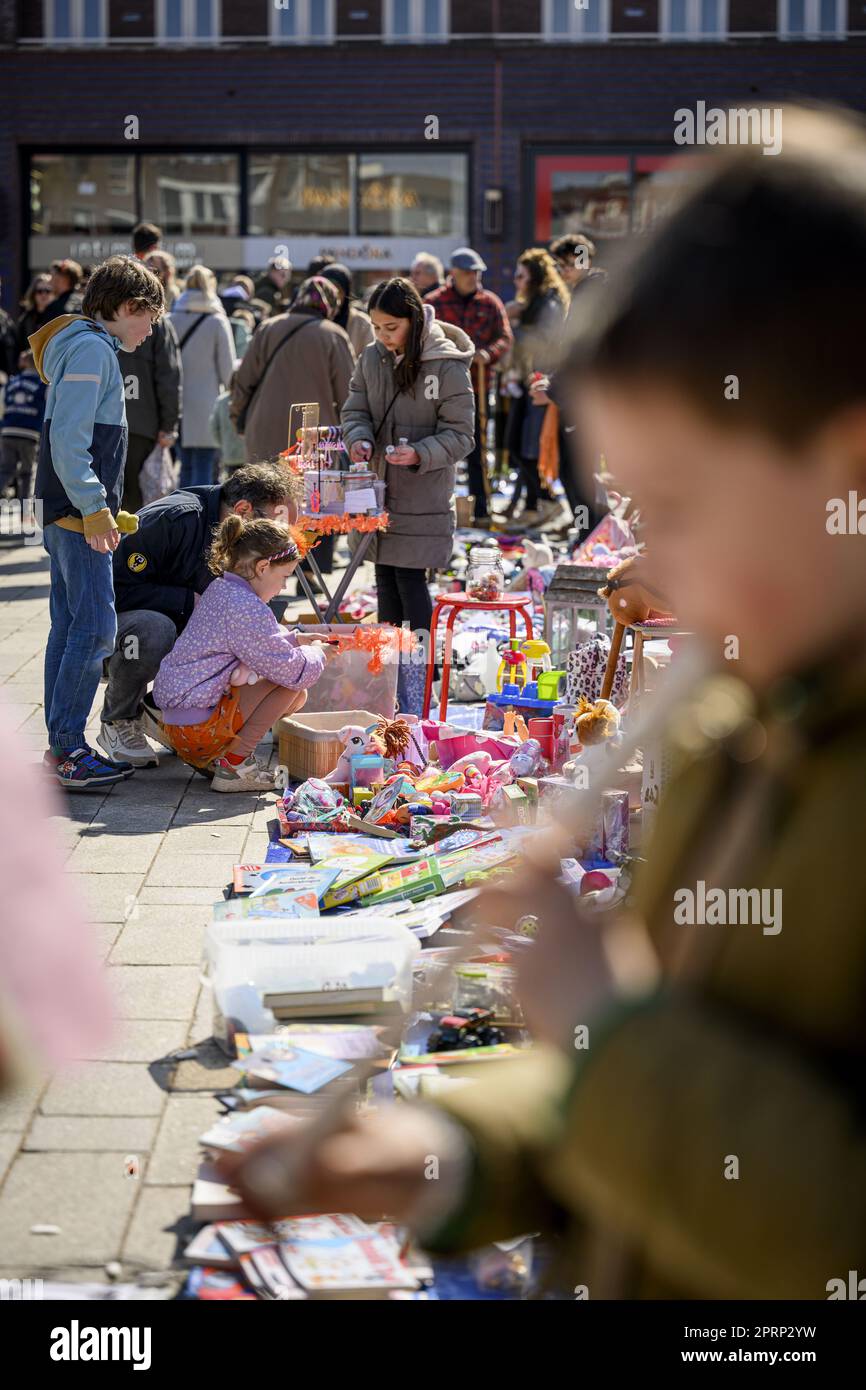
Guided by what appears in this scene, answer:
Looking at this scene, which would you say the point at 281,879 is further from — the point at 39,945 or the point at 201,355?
the point at 201,355

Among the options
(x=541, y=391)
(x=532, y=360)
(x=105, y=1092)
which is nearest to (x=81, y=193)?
(x=532, y=360)

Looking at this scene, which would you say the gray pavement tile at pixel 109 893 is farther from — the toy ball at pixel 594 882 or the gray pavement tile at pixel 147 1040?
the toy ball at pixel 594 882

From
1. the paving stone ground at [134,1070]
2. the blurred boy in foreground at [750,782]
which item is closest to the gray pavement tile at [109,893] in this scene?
the paving stone ground at [134,1070]

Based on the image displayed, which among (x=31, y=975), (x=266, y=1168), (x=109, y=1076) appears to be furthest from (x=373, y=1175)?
(x=109, y=1076)

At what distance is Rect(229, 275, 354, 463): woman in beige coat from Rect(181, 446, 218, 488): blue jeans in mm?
1995

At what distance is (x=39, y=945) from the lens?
1.03 m

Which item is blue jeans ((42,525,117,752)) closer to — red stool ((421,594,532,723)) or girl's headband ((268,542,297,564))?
girl's headband ((268,542,297,564))

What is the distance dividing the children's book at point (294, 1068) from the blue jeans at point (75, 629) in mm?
2766

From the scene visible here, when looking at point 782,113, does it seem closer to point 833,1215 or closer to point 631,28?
point 833,1215

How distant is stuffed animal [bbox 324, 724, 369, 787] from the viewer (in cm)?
590

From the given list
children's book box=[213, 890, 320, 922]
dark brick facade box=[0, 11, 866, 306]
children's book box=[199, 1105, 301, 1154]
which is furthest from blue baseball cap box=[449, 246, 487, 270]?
dark brick facade box=[0, 11, 866, 306]

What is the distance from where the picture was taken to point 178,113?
27.8m

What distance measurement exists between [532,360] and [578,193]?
15.8 m
